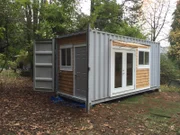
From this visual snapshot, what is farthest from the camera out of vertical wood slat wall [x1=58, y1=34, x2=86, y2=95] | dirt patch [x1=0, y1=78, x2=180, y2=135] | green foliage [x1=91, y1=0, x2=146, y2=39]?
green foliage [x1=91, y1=0, x2=146, y2=39]

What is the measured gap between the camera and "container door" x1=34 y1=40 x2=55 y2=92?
6.64 metres

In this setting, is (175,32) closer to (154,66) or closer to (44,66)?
(154,66)

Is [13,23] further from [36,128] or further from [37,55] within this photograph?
[36,128]

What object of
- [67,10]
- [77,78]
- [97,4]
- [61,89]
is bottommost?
[61,89]

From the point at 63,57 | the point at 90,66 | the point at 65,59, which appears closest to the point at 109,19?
the point at 63,57

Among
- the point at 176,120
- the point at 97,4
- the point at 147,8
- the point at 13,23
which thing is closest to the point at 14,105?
the point at 13,23

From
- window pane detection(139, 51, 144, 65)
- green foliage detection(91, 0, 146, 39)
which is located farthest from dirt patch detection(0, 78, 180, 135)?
green foliage detection(91, 0, 146, 39)

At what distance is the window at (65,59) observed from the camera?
6.25 m

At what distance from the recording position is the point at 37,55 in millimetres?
6684

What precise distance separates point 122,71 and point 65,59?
7.14ft

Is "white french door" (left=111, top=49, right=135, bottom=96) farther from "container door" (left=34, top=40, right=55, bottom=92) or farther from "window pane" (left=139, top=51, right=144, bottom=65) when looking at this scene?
"container door" (left=34, top=40, right=55, bottom=92)

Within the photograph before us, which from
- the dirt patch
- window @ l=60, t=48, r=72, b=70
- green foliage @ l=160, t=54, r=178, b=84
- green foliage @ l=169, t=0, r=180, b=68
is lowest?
the dirt patch

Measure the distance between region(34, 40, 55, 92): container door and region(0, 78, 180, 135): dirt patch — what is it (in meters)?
0.60

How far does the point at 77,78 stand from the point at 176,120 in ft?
10.3
